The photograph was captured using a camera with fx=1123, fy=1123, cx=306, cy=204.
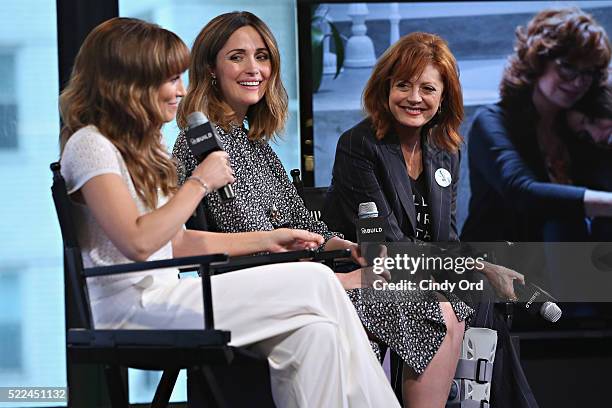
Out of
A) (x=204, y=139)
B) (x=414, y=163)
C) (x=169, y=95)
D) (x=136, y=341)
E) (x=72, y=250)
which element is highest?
(x=169, y=95)

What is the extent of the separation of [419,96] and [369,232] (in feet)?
1.64

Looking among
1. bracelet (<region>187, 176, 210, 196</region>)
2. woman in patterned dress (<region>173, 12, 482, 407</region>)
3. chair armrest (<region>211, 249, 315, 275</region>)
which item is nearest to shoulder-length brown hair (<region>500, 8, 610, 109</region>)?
woman in patterned dress (<region>173, 12, 482, 407</region>)

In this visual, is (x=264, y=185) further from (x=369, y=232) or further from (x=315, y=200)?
(x=315, y=200)

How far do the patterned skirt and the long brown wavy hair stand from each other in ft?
2.88

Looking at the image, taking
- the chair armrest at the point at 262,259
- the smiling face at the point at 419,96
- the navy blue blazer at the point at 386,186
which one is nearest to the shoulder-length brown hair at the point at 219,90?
the navy blue blazer at the point at 386,186

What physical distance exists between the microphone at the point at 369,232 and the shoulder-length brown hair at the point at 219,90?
1.33 ft

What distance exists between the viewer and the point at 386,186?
3.58 meters

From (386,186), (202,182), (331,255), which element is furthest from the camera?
(386,186)

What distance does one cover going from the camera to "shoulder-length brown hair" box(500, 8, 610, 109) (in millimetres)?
5266

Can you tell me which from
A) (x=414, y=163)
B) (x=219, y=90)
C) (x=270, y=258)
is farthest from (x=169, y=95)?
(x=414, y=163)

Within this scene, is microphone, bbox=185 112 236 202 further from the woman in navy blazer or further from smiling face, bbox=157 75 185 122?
the woman in navy blazer

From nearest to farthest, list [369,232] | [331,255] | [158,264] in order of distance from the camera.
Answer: [158,264] → [331,255] → [369,232]

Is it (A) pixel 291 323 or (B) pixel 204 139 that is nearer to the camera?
(A) pixel 291 323

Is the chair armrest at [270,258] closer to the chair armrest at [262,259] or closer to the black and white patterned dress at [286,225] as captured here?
the chair armrest at [262,259]
